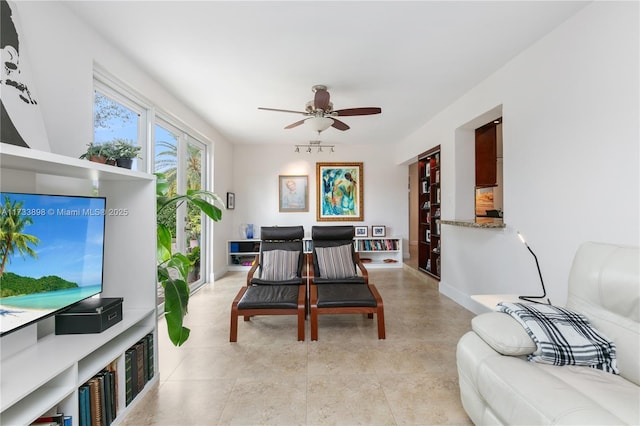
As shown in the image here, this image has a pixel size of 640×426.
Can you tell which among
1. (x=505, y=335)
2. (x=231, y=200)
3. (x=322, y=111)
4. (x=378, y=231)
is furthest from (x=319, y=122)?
(x=378, y=231)

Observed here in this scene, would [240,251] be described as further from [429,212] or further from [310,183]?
[429,212]

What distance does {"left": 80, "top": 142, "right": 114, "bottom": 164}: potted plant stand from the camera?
167 cm

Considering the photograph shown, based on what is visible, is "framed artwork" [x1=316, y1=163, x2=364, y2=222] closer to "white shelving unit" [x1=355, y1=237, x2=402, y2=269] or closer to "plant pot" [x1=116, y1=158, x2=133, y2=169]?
"white shelving unit" [x1=355, y1=237, x2=402, y2=269]

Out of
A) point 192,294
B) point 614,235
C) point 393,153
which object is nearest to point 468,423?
point 614,235

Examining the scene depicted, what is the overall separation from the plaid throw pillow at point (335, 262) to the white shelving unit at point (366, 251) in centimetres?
181

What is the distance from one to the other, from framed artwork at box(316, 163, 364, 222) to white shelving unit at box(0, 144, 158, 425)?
433cm

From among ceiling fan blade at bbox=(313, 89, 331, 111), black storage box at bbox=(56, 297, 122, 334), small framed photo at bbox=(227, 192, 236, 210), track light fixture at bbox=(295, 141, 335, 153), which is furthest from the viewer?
track light fixture at bbox=(295, 141, 335, 153)

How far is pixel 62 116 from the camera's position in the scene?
1905mm

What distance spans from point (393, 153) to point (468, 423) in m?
5.35

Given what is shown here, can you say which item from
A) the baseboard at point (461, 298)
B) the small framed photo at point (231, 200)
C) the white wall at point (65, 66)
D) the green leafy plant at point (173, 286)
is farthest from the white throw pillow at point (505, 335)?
the small framed photo at point (231, 200)

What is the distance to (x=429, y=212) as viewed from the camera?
4.93m

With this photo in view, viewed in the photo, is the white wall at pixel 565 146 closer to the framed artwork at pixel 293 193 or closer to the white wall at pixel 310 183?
the white wall at pixel 310 183

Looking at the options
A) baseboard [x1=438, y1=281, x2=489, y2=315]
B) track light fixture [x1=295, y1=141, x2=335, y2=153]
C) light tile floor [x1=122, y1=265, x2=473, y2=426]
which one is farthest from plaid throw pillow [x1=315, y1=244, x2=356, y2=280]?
track light fixture [x1=295, y1=141, x2=335, y2=153]

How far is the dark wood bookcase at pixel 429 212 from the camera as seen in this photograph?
184 inches
